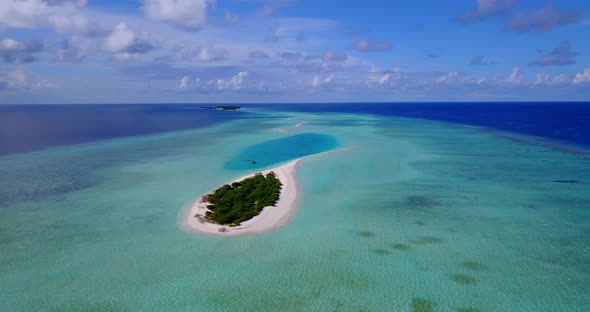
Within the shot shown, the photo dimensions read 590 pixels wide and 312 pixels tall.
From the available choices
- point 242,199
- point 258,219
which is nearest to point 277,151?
point 242,199

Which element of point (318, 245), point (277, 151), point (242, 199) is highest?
point (277, 151)

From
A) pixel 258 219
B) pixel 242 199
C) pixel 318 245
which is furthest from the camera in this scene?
pixel 242 199

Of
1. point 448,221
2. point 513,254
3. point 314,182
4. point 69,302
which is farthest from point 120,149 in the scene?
point 513,254

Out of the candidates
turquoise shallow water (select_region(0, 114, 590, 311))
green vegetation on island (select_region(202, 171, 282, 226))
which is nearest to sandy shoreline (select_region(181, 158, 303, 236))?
green vegetation on island (select_region(202, 171, 282, 226))

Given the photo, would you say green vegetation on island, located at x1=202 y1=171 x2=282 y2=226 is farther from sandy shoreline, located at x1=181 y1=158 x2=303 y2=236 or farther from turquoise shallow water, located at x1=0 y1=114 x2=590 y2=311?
turquoise shallow water, located at x1=0 y1=114 x2=590 y2=311

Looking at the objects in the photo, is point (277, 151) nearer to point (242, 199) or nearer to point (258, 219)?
point (242, 199)
